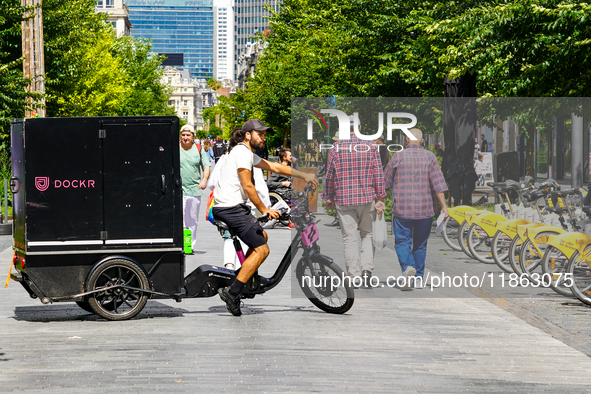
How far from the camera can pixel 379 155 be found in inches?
321

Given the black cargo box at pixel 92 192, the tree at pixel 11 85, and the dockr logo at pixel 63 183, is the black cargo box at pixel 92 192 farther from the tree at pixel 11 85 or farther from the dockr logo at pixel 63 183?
the tree at pixel 11 85

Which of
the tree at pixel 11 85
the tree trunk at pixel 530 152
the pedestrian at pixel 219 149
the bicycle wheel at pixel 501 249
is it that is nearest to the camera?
the tree trunk at pixel 530 152

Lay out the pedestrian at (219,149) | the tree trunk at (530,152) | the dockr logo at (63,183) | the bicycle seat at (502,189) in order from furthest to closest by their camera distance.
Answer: the pedestrian at (219,149)
the bicycle seat at (502,189)
the tree trunk at (530,152)
the dockr logo at (63,183)

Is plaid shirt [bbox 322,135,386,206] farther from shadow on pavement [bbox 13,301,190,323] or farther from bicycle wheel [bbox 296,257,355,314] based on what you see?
shadow on pavement [bbox 13,301,190,323]

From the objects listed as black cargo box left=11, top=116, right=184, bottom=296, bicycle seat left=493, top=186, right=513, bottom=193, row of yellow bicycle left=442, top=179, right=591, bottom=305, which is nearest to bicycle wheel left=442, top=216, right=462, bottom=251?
row of yellow bicycle left=442, top=179, right=591, bottom=305

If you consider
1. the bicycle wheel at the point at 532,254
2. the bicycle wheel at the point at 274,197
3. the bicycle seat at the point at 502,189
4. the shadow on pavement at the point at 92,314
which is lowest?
the shadow on pavement at the point at 92,314

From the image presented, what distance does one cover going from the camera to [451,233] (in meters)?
9.27

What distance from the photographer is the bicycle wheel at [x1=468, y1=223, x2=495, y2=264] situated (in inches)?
393

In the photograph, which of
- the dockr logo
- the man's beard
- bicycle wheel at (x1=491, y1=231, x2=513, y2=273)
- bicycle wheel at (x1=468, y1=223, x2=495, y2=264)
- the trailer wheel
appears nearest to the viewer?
the dockr logo

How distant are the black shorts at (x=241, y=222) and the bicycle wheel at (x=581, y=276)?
3234 mm

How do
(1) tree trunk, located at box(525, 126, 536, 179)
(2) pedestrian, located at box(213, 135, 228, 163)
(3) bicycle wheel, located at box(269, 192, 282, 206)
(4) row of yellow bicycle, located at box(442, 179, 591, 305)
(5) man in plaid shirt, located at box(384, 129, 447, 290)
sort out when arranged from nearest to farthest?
(4) row of yellow bicycle, located at box(442, 179, 591, 305), (5) man in plaid shirt, located at box(384, 129, 447, 290), (1) tree trunk, located at box(525, 126, 536, 179), (3) bicycle wheel, located at box(269, 192, 282, 206), (2) pedestrian, located at box(213, 135, 228, 163)

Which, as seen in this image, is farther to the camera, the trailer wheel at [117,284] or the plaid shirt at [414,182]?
the plaid shirt at [414,182]

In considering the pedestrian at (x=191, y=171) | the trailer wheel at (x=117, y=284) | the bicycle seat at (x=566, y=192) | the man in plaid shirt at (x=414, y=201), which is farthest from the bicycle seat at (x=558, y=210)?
the pedestrian at (x=191, y=171)

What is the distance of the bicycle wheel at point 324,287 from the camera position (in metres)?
7.45
